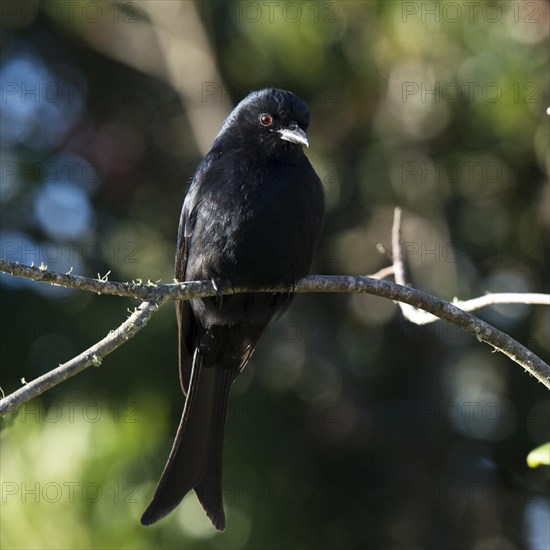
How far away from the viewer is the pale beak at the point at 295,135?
3826 mm

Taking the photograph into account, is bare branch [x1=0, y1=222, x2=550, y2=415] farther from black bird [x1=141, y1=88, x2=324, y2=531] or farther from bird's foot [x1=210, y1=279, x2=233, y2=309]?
black bird [x1=141, y1=88, x2=324, y2=531]

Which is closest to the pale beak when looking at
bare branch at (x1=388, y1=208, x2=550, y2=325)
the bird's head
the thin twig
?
the bird's head

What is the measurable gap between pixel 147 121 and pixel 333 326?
1.64 meters

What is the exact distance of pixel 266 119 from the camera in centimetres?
401

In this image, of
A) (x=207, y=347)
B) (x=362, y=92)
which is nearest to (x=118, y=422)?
(x=207, y=347)

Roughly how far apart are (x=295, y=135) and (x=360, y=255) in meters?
1.63

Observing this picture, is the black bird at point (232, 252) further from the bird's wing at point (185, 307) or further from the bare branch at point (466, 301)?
the bare branch at point (466, 301)

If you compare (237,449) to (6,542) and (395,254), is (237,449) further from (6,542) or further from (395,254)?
(395,254)

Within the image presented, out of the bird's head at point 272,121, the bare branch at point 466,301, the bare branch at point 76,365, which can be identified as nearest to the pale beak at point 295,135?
the bird's head at point 272,121

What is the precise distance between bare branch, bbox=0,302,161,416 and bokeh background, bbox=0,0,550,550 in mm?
1838

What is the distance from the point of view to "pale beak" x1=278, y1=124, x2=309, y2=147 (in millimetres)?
3826

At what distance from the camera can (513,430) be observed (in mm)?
5070

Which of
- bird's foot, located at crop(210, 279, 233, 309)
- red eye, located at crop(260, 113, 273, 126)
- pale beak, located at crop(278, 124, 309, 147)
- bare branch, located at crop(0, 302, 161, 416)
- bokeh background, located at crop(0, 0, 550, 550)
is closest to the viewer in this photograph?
bare branch, located at crop(0, 302, 161, 416)

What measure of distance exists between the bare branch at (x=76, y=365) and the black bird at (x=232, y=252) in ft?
2.86
